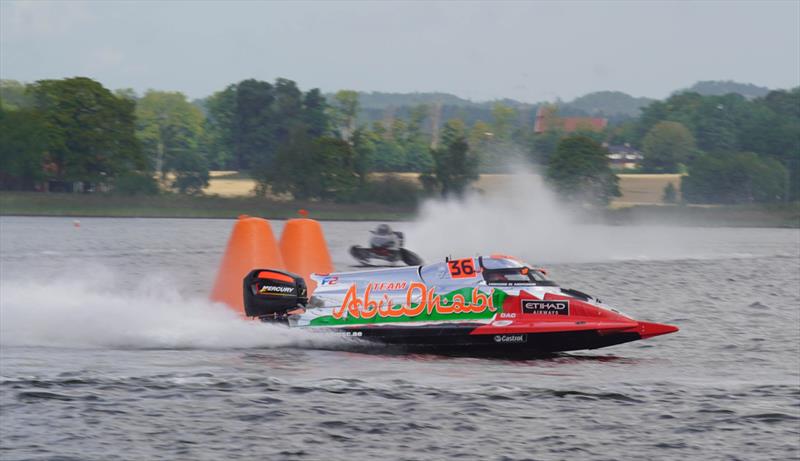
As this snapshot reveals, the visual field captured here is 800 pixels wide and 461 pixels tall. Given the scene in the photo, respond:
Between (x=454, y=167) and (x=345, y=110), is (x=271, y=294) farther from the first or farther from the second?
(x=345, y=110)

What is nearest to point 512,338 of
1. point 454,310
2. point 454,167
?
point 454,310

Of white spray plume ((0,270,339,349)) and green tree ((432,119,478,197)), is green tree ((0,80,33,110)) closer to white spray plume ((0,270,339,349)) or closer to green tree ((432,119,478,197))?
green tree ((432,119,478,197))

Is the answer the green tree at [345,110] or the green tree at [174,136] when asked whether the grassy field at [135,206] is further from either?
the green tree at [345,110]

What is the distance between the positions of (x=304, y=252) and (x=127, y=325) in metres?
3.68

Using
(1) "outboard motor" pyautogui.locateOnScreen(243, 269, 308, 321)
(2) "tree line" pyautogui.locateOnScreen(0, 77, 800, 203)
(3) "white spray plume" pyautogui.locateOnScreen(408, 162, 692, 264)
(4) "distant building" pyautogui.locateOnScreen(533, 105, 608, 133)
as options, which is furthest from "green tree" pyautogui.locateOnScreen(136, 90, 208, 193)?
(1) "outboard motor" pyautogui.locateOnScreen(243, 269, 308, 321)

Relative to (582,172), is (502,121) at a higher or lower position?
higher

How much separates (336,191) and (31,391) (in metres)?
48.6

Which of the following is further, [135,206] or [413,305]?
[135,206]

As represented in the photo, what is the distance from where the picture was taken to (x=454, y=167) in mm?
60781

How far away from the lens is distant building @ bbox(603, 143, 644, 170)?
80950 millimetres

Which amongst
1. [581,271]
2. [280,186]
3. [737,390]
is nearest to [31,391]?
[737,390]

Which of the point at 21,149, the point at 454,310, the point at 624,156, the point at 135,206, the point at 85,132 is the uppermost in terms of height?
the point at 624,156

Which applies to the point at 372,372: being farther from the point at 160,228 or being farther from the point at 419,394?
the point at 160,228

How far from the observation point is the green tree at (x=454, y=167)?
5931cm
